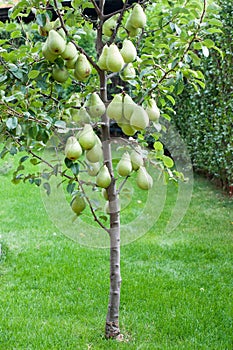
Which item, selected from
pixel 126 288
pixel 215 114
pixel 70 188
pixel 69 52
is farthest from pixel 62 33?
pixel 215 114

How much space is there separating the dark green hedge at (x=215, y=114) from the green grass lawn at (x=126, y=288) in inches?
42.2

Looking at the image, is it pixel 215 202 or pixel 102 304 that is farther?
pixel 215 202

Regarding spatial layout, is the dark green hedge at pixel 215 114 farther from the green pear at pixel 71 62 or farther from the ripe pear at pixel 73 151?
the ripe pear at pixel 73 151

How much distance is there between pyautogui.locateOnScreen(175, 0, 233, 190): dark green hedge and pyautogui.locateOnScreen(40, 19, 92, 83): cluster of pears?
3.26 meters

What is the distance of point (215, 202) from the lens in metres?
5.51

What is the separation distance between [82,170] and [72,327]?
861 millimetres

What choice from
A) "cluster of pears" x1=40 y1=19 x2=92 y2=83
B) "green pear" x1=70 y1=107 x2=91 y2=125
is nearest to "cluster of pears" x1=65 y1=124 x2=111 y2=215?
"green pear" x1=70 y1=107 x2=91 y2=125

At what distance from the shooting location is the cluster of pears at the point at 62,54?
177 centimetres

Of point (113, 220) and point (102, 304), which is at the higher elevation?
point (113, 220)

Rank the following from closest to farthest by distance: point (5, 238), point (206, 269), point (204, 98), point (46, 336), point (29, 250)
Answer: point (46, 336), point (206, 269), point (29, 250), point (5, 238), point (204, 98)

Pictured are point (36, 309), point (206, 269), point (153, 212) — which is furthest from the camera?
point (206, 269)

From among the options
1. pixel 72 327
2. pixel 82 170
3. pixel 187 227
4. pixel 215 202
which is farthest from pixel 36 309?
pixel 215 202

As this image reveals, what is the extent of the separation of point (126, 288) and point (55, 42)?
1.79 m

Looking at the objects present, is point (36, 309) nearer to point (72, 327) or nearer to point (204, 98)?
point (72, 327)
